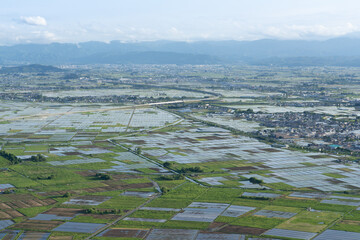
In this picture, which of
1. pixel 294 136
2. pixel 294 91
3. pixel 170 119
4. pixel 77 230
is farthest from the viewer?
pixel 294 91

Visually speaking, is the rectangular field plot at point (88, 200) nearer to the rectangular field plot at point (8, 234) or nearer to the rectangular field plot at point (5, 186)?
the rectangular field plot at point (8, 234)

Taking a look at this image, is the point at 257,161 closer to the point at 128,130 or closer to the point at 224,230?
the point at 224,230

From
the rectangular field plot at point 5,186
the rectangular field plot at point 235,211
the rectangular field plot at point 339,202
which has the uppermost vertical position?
the rectangular field plot at point 339,202

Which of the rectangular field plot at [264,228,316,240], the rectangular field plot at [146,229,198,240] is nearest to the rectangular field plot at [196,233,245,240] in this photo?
the rectangular field plot at [146,229,198,240]

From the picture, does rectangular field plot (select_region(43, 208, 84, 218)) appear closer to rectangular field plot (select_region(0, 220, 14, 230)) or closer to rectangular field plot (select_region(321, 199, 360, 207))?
rectangular field plot (select_region(0, 220, 14, 230))

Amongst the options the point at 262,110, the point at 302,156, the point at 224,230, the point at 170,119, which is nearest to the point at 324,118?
the point at 262,110

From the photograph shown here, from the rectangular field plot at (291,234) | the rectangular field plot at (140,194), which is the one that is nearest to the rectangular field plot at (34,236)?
the rectangular field plot at (140,194)

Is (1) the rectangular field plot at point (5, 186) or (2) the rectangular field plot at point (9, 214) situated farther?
(1) the rectangular field plot at point (5, 186)
